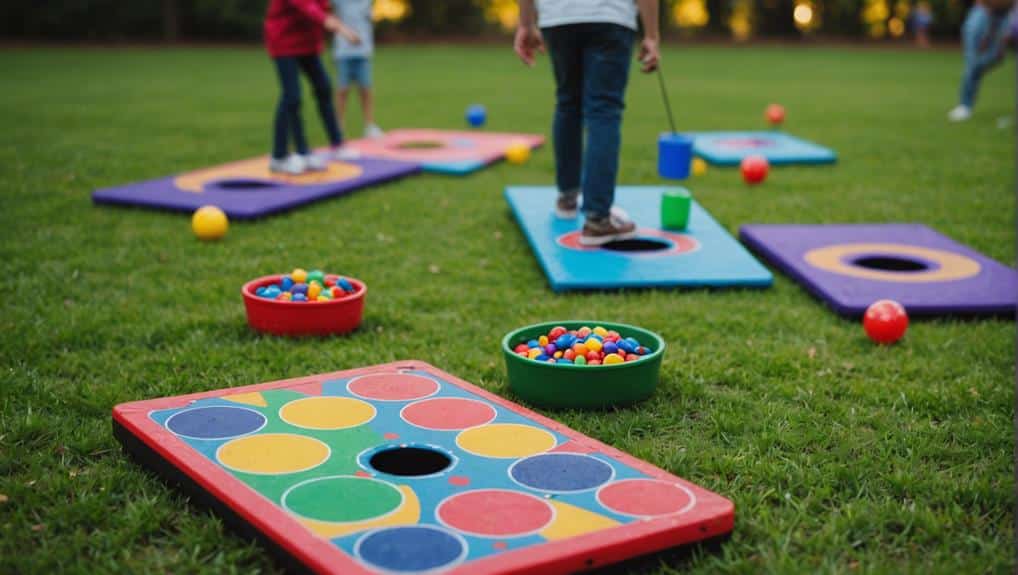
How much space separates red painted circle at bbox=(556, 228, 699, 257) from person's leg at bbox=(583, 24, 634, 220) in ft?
0.88

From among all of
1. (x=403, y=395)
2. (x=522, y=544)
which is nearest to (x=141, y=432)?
(x=403, y=395)

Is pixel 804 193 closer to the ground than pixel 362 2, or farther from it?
closer to the ground

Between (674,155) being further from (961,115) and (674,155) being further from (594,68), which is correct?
(961,115)

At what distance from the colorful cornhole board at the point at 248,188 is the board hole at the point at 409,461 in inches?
121

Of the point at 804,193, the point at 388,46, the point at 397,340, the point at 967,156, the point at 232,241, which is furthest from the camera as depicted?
the point at 388,46

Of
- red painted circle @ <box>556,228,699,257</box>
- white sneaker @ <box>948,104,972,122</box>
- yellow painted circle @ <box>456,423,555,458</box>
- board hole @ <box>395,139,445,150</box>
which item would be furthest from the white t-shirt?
white sneaker @ <box>948,104,972,122</box>

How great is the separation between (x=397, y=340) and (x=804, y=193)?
3.77 metres

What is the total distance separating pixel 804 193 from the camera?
630cm

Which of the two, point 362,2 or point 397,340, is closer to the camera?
point 397,340

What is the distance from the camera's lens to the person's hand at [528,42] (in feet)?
14.8

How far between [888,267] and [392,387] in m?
2.87

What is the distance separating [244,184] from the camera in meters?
6.27

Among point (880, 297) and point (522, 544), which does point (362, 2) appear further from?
point (522, 544)

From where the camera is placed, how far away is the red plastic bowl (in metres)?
3.36
